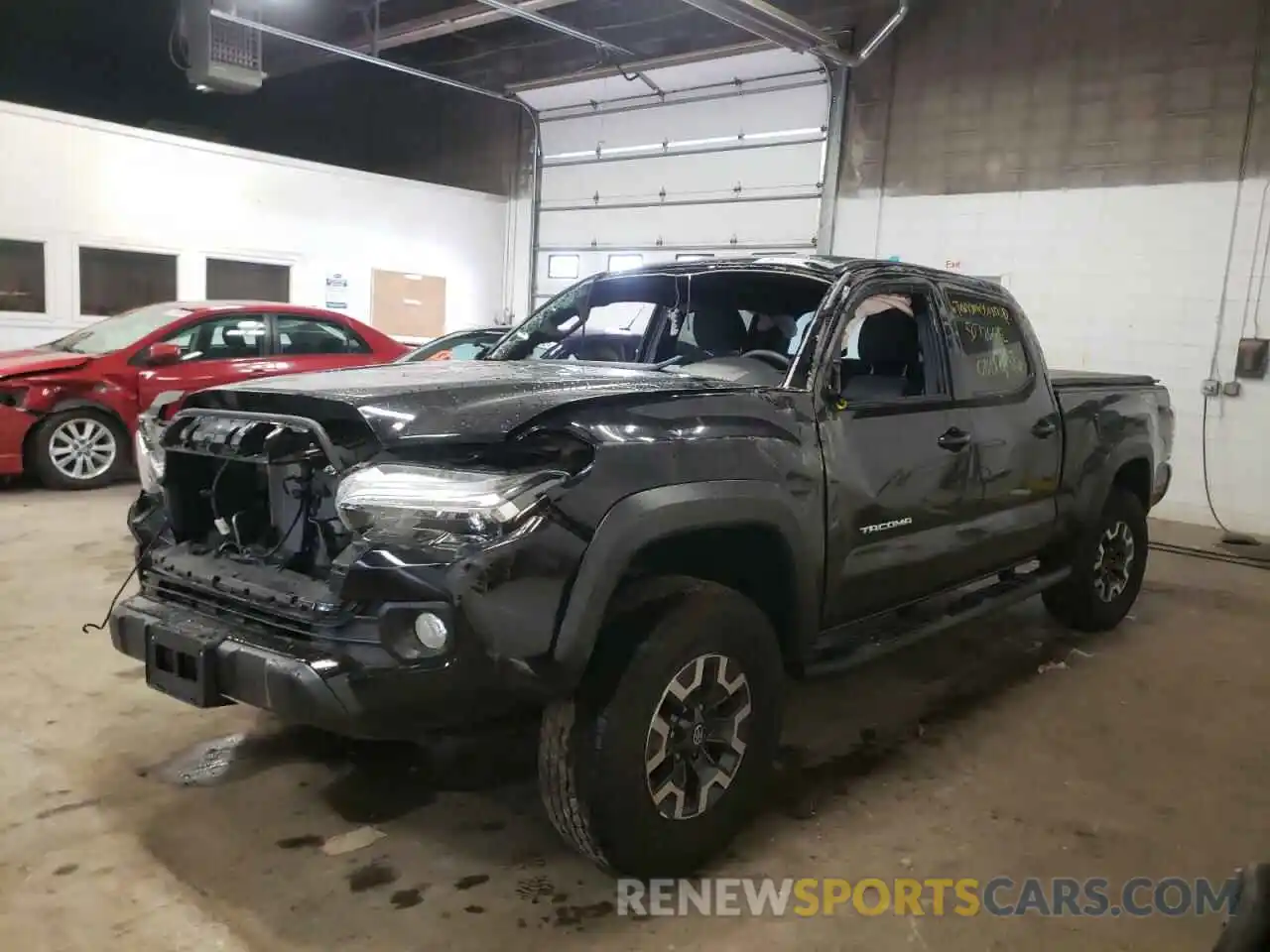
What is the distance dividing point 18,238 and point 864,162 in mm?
8488

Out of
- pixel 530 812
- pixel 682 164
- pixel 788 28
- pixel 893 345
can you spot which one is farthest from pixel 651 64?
pixel 530 812

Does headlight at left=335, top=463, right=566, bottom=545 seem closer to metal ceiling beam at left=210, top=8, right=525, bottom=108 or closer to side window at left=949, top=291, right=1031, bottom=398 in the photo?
side window at left=949, top=291, right=1031, bottom=398

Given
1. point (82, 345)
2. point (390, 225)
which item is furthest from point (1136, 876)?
point (390, 225)

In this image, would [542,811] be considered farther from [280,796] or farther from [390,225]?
[390,225]

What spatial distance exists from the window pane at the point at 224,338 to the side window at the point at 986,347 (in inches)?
234

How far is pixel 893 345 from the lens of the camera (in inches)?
141

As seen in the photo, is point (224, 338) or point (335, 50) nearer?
point (224, 338)

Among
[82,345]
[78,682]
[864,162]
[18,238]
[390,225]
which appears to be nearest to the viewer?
Answer: [78,682]

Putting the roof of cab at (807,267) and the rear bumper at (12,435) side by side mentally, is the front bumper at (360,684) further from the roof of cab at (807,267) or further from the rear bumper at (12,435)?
the rear bumper at (12,435)

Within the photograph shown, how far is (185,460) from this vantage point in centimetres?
270

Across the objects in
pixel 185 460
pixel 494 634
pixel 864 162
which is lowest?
pixel 494 634

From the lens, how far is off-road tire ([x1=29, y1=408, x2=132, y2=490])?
7.04m

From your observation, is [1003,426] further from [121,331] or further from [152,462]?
[121,331]

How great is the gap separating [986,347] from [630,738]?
7.82 feet
